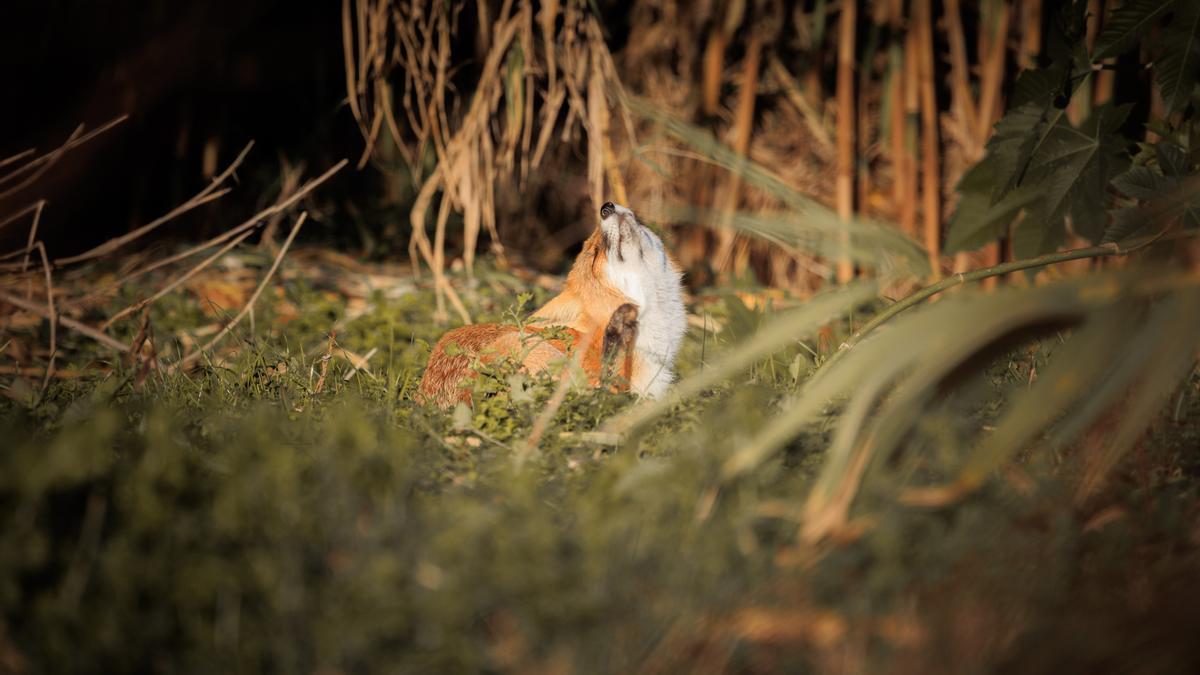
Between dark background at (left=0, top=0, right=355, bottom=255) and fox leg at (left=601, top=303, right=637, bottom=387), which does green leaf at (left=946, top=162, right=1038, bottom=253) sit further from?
dark background at (left=0, top=0, right=355, bottom=255)

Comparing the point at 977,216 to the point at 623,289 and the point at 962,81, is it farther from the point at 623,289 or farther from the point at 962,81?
the point at 962,81

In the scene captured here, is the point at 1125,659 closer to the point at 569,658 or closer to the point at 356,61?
the point at 569,658

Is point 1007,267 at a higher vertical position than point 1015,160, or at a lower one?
lower

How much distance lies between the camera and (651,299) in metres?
3.46

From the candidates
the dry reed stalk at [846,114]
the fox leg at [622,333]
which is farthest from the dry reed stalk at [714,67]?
the fox leg at [622,333]

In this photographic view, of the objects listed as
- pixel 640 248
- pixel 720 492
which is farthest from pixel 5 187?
pixel 720 492

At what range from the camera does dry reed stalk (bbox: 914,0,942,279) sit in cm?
545

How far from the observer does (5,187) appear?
525 centimetres

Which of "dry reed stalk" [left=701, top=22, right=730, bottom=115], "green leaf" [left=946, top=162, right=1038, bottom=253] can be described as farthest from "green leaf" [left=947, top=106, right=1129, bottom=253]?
"dry reed stalk" [left=701, top=22, right=730, bottom=115]

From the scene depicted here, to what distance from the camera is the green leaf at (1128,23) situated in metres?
3.04

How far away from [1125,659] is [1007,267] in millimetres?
1517

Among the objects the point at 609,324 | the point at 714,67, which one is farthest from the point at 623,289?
the point at 714,67

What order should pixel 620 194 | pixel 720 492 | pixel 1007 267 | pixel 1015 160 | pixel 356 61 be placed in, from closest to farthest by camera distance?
pixel 720 492 → pixel 1007 267 → pixel 1015 160 → pixel 620 194 → pixel 356 61

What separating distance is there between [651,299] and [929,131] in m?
2.89
